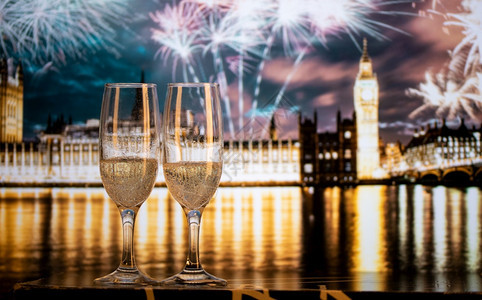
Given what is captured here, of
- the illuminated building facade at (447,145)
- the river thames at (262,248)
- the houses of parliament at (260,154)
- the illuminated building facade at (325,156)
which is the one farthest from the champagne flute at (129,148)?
the illuminated building facade at (447,145)

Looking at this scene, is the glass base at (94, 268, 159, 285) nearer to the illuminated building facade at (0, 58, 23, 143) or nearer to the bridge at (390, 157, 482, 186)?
the bridge at (390, 157, 482, 186)

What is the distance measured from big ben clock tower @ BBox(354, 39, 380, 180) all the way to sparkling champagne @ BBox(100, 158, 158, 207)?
109567mm

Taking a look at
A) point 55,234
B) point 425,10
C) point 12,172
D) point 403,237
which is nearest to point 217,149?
Result: point 403,237

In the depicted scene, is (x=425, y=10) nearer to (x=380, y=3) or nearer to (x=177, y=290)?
(x=380, y=3)

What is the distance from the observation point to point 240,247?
1166cm

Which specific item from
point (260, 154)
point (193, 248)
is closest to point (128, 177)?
point (193, 248)

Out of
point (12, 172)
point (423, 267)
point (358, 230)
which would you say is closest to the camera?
point (423, 267)

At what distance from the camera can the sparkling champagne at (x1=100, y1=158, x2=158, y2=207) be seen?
134cm

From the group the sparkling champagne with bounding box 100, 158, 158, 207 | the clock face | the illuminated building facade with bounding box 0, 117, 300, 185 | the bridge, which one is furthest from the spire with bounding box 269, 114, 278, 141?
the sparkling champagne with bounding box 100, 158, 158, 207

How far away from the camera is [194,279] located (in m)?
1.24

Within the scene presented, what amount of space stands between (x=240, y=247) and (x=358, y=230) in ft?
17.3

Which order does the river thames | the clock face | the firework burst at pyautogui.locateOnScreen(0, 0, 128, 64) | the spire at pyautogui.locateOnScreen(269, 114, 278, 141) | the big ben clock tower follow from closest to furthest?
the river thames, the firework burst at pyautogui.locateOnScreen(0, 0, 128, 64), the big ben clock tower, the spire at pyautogui.locateOnScreen(269, 114, 278, 141), the clock face

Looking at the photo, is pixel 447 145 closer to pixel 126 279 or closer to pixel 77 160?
pixel 77 160

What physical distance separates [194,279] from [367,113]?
121916mm
